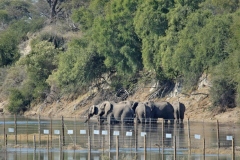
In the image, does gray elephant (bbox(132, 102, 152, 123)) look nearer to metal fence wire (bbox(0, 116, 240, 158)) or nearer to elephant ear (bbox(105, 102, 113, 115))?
elephant ear (bbox(105, 102, 113, 115))

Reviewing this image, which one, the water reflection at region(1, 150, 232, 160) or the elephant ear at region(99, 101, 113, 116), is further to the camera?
the elephant ear at region(99, 101, 113, 116)

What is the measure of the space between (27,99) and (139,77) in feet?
39.1

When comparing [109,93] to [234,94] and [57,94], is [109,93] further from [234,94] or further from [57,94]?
[234,94]

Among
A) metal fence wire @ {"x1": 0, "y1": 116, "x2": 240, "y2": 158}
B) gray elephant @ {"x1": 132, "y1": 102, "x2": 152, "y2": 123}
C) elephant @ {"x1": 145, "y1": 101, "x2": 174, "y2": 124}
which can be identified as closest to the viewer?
metal fence wire @ {"x1": 0, "y1": 116, "x2": 240, "y2": 158}

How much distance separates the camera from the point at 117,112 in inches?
2744

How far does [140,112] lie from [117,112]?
5.67 ft

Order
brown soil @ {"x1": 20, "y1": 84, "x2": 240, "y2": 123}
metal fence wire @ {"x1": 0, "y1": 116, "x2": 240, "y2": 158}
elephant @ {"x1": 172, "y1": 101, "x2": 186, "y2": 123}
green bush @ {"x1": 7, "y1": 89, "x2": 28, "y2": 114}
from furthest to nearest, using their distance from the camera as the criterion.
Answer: green bush @ {"x1": 7, "y1": 89, "x2": 28, "y2": 114}, brown soil @ {"x1": 20, "y1": 84, "x2": 240, "y2": 123}, elephant @ {"x1": 172, "y1": 101, "x2": 186, "y2": 123}, metal fence wire @ {"x1": 0, "y1": 116, "x2": 240, "y2": 158}

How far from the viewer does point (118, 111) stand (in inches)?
2746

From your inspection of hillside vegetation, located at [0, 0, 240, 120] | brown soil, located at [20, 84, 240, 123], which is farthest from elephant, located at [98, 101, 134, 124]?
hillside vegetation, located at [0, 0, 240, 120]

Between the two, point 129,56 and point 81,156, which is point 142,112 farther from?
point 81,156

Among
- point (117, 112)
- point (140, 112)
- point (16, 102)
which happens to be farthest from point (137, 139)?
point (16, 102)

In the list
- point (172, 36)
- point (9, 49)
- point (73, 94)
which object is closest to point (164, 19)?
point (172, 36)

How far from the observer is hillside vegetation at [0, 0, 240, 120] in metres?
69.2

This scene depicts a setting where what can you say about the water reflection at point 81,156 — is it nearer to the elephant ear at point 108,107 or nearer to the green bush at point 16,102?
the elephant ear at point 108,107
